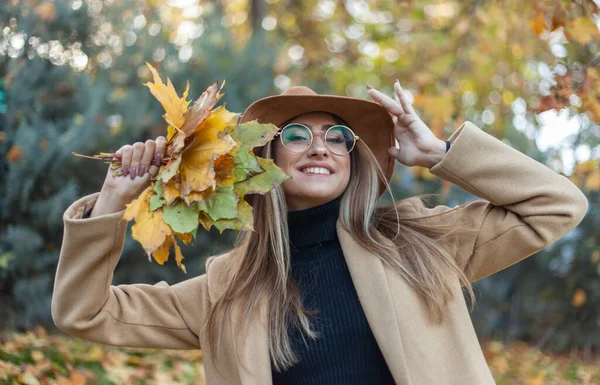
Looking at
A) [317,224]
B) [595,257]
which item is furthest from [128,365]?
[595,257]

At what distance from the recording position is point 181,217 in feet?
6.66

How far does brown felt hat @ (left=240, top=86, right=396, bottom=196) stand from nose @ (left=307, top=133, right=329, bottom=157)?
0.44 feet

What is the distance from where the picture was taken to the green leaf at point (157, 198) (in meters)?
2.04

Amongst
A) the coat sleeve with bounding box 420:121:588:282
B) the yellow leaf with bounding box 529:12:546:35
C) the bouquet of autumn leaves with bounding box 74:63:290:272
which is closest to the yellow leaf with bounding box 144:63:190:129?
the bouquet of autumn leaves with bounding box 74:63:290:272

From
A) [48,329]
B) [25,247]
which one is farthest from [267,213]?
[48,329]

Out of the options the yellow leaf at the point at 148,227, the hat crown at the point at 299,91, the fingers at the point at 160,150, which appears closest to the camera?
the yellow leaf at the point at 148,227

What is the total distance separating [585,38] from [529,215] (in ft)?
4.77

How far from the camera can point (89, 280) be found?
2.38 meters

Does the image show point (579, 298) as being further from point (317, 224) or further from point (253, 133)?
point (253, 133)

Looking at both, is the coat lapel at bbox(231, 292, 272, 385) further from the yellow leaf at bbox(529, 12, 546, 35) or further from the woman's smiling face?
the yellow leaf at bbox(529, 12, 546, 35)

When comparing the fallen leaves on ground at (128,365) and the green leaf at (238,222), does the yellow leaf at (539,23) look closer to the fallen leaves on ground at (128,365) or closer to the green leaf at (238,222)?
the green leaf at (238,222)

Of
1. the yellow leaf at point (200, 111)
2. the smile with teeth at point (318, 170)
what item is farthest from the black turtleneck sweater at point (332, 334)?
the yellow leaf at point (200, 111)

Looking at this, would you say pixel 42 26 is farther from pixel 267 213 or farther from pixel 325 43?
pixel 325 43

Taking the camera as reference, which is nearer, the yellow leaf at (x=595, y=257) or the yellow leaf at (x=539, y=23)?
the yellow leaf at (x=539, y=23)
